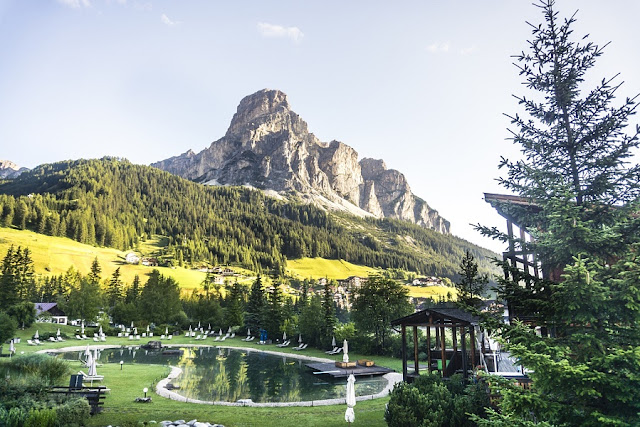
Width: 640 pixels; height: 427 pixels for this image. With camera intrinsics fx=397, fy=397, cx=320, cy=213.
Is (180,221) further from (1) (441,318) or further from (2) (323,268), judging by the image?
(1) (441,318)

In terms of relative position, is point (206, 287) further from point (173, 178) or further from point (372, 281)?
point (173, 178)

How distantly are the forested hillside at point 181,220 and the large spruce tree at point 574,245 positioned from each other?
142m

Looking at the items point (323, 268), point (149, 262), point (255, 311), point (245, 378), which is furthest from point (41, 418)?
point (323, 268)

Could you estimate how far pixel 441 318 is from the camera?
1803cm

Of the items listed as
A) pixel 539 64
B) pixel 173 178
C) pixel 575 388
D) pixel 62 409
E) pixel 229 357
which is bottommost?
pixel 229 357

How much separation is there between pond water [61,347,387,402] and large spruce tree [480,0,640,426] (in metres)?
16.1

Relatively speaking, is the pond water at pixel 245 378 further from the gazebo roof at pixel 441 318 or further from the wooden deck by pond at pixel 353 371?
the gazebo roof at pixel 441 318

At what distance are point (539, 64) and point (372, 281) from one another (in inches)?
1316

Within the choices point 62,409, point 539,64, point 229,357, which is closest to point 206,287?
point 229,357

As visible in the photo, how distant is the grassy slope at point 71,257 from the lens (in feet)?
355

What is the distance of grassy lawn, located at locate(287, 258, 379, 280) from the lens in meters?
154

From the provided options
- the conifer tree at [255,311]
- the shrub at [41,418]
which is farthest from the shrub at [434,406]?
the conifer tree at [255,311]

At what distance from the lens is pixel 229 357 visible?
38500 mm

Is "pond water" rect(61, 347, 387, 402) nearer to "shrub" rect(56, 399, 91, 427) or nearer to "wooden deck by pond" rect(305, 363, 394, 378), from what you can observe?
"wooden deck by pond" rect(305, 363, 394, 378)
